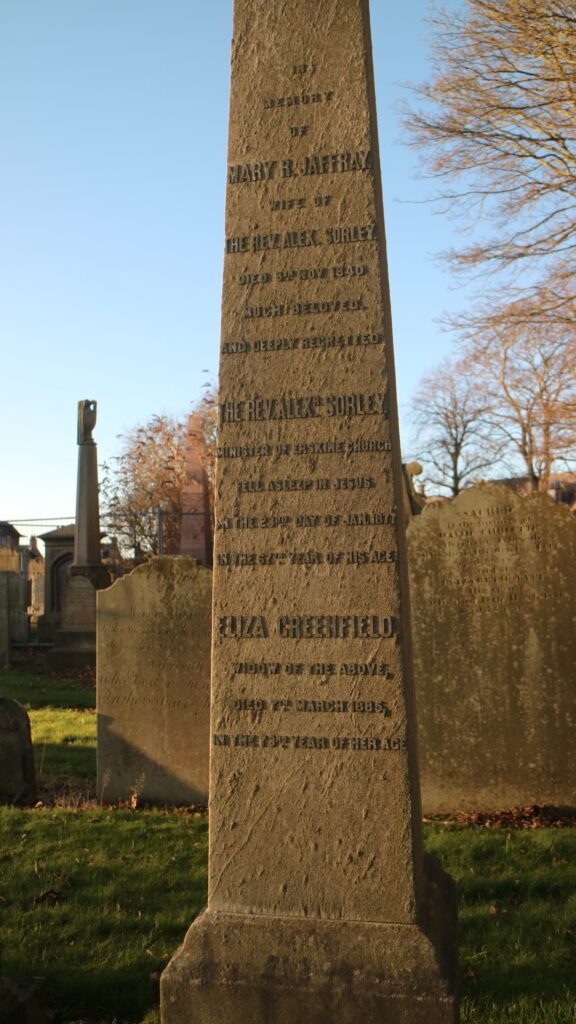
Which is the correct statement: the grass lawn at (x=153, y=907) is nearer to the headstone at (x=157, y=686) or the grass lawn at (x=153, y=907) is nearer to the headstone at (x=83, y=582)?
the headstone at (x=157, y=686)

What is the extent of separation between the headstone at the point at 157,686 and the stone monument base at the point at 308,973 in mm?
4178

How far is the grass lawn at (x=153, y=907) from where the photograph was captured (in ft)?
12.8

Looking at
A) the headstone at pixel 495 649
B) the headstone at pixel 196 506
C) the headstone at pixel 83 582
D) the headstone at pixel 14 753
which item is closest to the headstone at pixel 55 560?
the headstone at pixel 196 506

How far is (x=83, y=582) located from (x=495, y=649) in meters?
12.4

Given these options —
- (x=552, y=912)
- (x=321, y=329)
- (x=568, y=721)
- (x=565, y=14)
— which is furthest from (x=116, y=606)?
(x=565, y=14)

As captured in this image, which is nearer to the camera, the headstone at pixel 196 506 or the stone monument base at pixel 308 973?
the stone monument base at pixel 308 973

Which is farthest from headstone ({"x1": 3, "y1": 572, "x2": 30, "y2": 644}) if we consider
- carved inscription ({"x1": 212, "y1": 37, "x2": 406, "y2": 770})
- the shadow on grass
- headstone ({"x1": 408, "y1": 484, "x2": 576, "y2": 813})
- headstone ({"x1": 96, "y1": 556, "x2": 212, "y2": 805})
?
carved inscription ({"x1": 212, "y1": 37, "x2": 406, "y2": 770})

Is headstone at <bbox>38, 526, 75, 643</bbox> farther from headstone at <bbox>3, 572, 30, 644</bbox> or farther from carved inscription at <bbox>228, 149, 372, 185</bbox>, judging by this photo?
carved inscription at <bbox>228, 149, 372, 185</bbox>

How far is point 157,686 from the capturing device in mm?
7488

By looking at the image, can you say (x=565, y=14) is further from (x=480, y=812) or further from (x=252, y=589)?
(x=252, y=589)

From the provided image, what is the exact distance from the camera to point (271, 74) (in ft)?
11.6

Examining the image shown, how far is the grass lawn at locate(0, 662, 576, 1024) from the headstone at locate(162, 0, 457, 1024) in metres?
0.75

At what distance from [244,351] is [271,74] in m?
1.13

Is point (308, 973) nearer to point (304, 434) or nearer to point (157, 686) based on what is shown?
point (304, 434)
